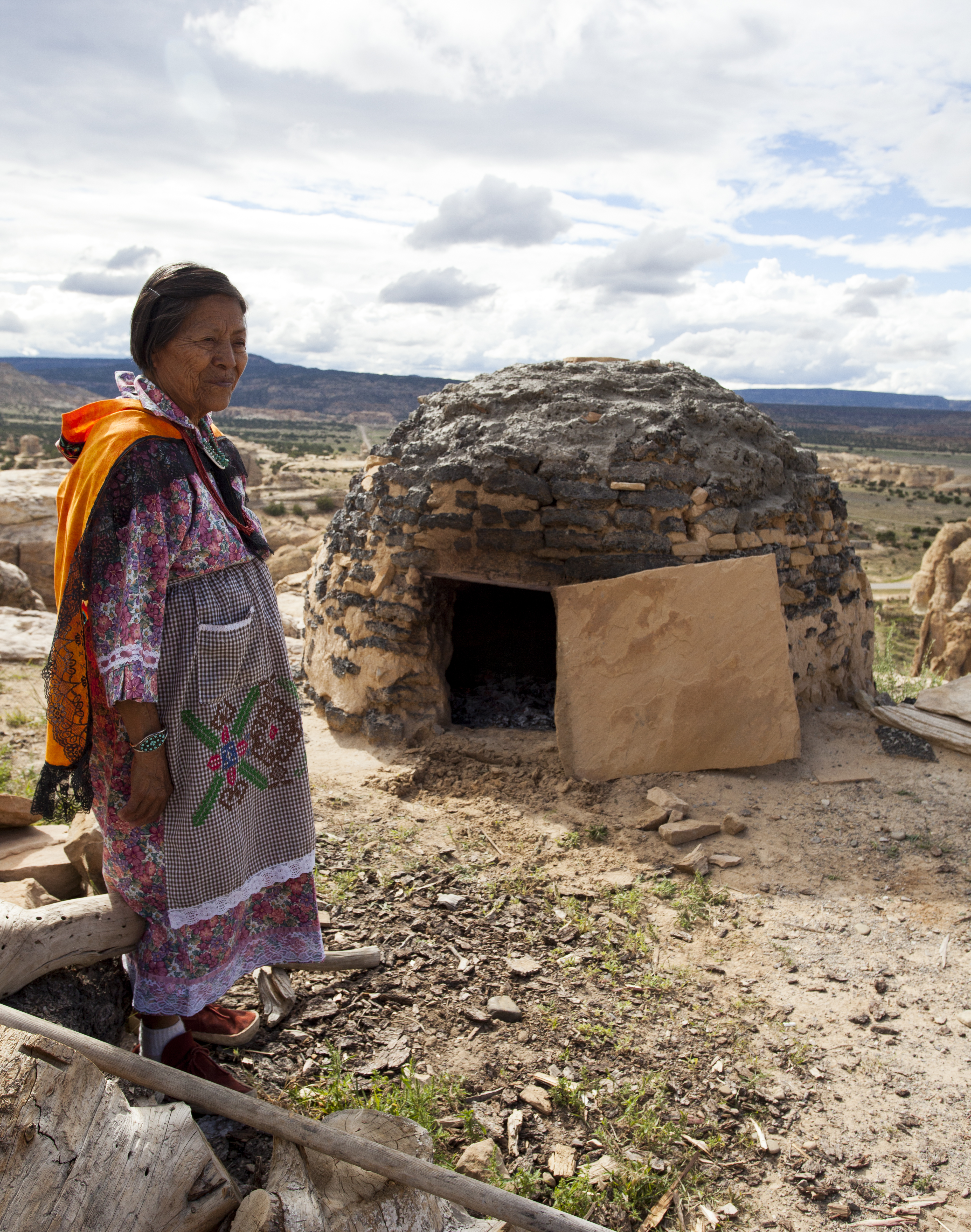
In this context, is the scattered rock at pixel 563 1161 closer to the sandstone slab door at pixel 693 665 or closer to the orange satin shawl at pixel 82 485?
the orange satin shawl at pixel 82 485

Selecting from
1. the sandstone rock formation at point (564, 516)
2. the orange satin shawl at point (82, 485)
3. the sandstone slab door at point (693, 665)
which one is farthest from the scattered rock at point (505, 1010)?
the sandstone rock formation at point (564, 516)

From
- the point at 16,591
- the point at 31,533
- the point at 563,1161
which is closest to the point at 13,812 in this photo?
the point at 563,1161

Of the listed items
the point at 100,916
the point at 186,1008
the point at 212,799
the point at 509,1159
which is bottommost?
the point at 509,1159

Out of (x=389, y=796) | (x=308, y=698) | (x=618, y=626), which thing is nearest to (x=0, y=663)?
(x=308, y=698)

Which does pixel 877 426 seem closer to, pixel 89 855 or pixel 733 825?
pixel 733 825

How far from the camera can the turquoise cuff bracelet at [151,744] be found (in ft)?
6.20

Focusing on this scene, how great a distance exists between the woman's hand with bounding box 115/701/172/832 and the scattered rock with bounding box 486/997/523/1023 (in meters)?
1.40

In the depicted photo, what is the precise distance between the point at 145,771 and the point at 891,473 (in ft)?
166

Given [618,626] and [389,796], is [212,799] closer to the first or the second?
[389,796]

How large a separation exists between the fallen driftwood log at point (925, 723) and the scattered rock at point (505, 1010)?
10.1 feet

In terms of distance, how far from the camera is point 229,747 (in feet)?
6.77

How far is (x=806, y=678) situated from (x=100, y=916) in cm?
404

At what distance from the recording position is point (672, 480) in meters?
4.64

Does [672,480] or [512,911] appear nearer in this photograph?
[512,911]
